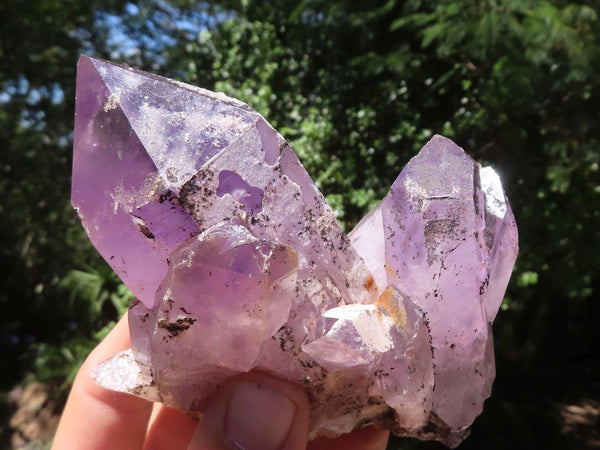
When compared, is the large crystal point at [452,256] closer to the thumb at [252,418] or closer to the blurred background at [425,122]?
the thumb at [252,418]

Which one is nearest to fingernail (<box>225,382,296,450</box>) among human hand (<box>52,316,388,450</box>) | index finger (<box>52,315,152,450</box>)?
human hand (<box>52,316,388,450</box>)

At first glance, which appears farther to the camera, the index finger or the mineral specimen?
the index finger

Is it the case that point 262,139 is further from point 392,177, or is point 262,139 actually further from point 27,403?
point 27,403

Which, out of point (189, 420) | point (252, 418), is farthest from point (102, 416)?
point (252, 418)

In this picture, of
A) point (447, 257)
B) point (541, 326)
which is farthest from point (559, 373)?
point (447, 257)

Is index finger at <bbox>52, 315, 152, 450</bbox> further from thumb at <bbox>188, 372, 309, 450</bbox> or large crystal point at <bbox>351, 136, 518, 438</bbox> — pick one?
large crystal point at <bbox>351, 136, 518, 438</bbox>

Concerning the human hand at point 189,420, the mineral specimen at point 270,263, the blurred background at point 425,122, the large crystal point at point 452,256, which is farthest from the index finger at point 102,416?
the blurred background at point 425,122
